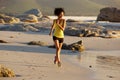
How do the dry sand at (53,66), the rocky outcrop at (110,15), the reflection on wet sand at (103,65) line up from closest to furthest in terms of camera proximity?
1. the dry sand at (53,66)
2. the reflection on wet sand at (103,65)
3. the rocky outcrop at (110,15)

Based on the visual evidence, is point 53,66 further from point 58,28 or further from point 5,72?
point 5,72

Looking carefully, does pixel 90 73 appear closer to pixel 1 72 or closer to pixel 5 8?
pixel 1 72

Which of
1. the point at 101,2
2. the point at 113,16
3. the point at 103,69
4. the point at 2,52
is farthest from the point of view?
the point at 101,2

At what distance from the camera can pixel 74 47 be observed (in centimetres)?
1925

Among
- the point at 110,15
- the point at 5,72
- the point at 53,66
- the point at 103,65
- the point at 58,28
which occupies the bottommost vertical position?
the point at 110,15

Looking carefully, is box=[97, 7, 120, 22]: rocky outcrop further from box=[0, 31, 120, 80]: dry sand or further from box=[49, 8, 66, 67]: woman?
box=[49, 8, 66, 67]: woman

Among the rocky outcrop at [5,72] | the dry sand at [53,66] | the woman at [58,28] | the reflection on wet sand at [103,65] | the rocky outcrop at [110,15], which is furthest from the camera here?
the rocky outcrop at [110,15]

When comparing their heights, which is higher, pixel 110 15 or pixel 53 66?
pixel 53 66

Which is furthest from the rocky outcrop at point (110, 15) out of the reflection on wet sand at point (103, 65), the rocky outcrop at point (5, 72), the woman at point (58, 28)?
the rocky outcrop at point (5, 72)

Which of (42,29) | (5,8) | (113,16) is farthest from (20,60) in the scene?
(5,8)

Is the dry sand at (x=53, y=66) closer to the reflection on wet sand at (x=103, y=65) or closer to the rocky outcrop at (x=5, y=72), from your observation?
the reflection on wet sand at (x=103, y=65)

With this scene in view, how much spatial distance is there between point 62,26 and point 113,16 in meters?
40.3

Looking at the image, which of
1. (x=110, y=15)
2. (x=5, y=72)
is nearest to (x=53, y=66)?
(x=5, y=72)

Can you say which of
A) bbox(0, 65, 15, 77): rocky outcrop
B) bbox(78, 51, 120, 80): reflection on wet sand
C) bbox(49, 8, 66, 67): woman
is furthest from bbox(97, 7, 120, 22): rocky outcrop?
bbox(0, 65, 15, 77): rocky outcrop
